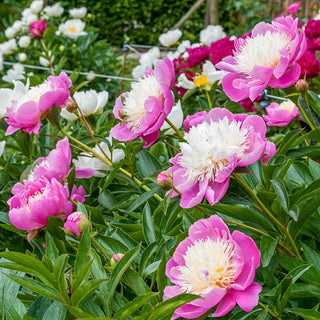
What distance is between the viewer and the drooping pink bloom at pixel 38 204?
828mm

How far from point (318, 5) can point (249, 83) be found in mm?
4910

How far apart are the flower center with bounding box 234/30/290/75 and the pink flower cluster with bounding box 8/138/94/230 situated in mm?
337

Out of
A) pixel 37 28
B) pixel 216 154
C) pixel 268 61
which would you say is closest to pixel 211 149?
pixel 216 154

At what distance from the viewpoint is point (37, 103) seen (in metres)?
0.97

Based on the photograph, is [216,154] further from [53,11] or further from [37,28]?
[53,11]

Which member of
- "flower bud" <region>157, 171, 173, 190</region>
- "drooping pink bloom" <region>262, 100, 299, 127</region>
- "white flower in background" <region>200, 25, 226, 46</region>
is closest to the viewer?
"flower bud" <region>157, 171, 173, 190</region>

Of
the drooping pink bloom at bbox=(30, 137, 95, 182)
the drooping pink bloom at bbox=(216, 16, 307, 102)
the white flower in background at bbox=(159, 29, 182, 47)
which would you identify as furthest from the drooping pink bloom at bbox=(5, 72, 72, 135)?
the white flower in background at bbox=(159, 29, 182, 47)

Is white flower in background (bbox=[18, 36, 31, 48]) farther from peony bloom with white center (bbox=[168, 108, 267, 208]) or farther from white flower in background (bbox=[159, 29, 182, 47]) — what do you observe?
peony bloom with white center (bbox=[168, 108, 267, 208])

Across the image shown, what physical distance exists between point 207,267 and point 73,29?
3002 millimetres

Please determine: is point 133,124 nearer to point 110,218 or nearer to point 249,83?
point 249,83

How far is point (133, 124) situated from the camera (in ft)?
2.83

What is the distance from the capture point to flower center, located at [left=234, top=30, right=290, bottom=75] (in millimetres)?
785

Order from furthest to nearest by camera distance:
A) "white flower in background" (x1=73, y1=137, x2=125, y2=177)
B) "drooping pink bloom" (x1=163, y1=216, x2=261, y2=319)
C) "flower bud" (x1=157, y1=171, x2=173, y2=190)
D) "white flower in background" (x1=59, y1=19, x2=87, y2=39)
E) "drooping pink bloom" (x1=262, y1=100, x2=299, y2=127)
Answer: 1. "white flower in background" (x1=59, y1=19, x2=87, y2=39)
2. "drooping pink bloom" (x1=262, y1=100, x2=299, y2=127)
3. "white flower in background" (x1=73, y1=137, x2=125, y2=177)
4. "flower bud" (x1=157, y1=171, x2=173, y2=190)
5. "drooping pink bloom" (x1=163, y1=216, x2=261, y2=319)

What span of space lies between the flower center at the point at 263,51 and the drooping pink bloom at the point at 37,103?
0.34 meters
